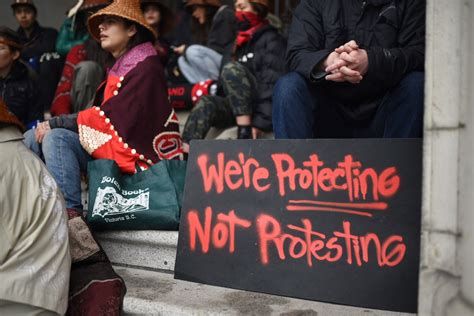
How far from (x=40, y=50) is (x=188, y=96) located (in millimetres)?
1835

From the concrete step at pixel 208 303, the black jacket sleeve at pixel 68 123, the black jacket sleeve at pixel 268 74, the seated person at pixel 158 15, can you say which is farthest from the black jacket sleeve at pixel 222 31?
the concrete step at pixel 208 303

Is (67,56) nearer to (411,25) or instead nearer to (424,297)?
(411,25)

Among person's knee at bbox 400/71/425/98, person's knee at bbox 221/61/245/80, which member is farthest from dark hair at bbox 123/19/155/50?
person's knee at bbox 400/71/425/98

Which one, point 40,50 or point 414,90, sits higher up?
point 40,50

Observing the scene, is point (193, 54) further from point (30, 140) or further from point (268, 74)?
point (30, 140)

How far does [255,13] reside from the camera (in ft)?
15.0

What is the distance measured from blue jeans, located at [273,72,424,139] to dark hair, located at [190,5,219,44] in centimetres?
301

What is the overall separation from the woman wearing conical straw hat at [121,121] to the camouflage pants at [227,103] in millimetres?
900

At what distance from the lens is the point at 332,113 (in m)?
2.91

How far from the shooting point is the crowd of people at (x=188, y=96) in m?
2.25

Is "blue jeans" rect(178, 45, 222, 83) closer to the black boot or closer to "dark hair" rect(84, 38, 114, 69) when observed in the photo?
"dark hair" rect(84, 38, 114, 69)

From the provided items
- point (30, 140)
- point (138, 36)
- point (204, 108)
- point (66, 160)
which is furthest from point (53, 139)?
point (204, 108)

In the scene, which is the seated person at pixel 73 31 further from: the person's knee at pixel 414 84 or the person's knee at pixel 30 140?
the person's knee at pixel 414 84

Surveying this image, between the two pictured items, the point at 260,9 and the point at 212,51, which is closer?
the point at 260,9
